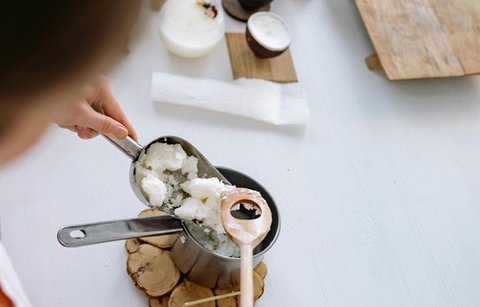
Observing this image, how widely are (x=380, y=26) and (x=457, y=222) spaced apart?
1.75 ft

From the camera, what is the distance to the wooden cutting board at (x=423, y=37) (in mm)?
944

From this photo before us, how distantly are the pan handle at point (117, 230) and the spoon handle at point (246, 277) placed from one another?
141 millimetres

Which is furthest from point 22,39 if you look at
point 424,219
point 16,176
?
point 424,219

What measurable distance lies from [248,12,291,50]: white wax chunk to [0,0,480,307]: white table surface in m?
0.09

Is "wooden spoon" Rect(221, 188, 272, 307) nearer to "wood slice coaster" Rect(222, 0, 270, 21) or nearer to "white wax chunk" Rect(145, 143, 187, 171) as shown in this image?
"white wax chunk" Rect(145, 143, 187, 171)

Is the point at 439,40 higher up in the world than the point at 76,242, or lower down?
lower down

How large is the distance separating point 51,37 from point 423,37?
107cm

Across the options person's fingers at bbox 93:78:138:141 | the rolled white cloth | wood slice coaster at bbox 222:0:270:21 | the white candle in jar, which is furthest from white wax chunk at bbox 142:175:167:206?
wood slice coaster at bbox 222:0:270:21

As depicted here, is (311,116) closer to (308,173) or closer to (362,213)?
(308,173)

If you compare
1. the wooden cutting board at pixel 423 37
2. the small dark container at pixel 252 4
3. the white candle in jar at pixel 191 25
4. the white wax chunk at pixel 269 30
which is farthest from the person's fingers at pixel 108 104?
the wooden cutting board at pixel 423 37

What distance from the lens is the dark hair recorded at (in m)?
0.14

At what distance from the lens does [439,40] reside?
1.00 metres

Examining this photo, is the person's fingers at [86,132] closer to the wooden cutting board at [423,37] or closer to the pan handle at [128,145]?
the pan handle at [128,145]

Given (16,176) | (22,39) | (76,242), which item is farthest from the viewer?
(16,176)
